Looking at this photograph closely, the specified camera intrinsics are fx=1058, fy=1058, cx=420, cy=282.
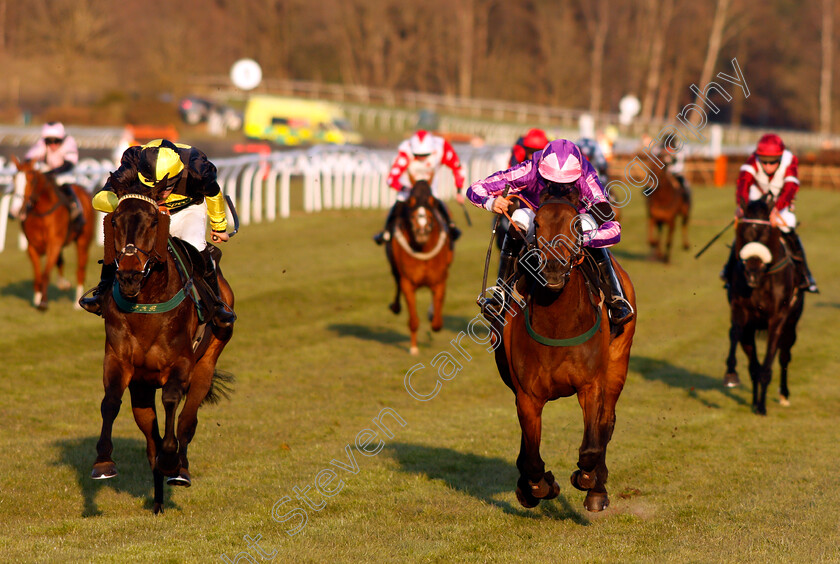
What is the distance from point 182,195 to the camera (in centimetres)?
612

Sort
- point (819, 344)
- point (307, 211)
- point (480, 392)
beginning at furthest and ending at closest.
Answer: point (307, 211)
point (819, 344)
point (480, 392)

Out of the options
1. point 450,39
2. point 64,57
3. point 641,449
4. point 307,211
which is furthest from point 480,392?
point 450,39

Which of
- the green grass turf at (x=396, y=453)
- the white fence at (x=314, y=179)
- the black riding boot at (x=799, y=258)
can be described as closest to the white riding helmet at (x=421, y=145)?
the green grass turf at (x=396, y=453)

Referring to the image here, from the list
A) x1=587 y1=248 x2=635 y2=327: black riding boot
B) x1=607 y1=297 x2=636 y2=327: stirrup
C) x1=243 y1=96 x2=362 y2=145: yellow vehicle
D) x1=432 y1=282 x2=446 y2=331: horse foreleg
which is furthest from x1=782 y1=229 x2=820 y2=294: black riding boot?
x1=243 y1=96 x2=362 y2=145: yellow vehicle

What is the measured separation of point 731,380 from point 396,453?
4.00 meters

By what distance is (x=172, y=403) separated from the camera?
5.71 m

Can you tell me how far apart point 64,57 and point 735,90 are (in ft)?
136

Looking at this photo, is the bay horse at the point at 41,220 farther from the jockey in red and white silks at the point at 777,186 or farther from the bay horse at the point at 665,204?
the bay horse at the point at 665,204

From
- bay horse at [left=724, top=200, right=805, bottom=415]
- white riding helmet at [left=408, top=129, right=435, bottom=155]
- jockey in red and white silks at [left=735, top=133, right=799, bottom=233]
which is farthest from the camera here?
white riding helmet at [left=408, top=129, right=435, bottom=155]

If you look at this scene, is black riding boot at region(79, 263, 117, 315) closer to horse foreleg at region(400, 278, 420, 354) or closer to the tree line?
horse foreleg at region(400, 278, 420, 354)

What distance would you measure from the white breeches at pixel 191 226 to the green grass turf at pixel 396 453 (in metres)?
1.55

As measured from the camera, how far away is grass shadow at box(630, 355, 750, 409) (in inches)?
400

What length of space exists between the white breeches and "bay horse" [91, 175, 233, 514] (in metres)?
0.36

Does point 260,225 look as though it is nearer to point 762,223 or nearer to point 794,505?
point 762,223
